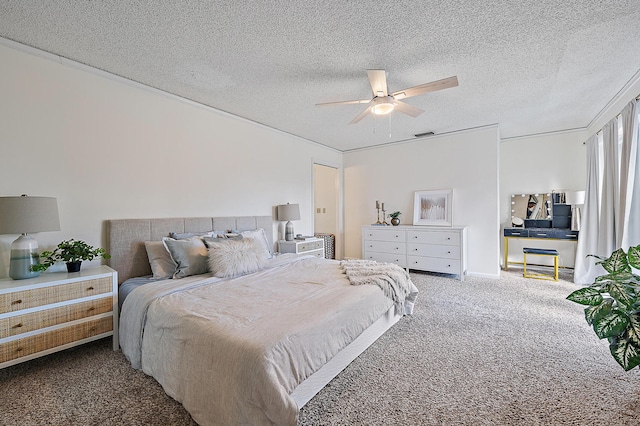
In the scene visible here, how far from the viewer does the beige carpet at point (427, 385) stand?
63.3 inches

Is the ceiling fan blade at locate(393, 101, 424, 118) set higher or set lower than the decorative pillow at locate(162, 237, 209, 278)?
higher

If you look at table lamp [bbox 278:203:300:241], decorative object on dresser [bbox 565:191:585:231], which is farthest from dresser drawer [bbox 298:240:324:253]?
decorative object on dresser [bbox 565:191:585:231]

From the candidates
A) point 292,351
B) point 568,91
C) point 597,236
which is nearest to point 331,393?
point 292,351

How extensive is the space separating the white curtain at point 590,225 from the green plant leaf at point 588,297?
9.80 ft

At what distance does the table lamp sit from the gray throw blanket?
163 centimetres

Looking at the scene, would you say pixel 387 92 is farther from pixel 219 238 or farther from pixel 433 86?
pixel 219 238

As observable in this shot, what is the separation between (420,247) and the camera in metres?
4.86

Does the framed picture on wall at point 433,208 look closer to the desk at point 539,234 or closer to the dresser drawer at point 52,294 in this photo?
the desk at point 539,234

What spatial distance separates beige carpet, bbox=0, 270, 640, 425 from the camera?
1.61 m

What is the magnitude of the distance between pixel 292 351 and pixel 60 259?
2.39 meters

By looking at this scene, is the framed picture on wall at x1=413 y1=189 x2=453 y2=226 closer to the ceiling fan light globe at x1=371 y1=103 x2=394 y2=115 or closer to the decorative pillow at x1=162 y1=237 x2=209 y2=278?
the ceiling fan light globe at x1=371 y1=103 x2=394 y2=115

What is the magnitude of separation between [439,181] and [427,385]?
158 inches

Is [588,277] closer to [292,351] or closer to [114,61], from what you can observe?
[292,351]

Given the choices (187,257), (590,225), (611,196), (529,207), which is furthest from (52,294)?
(529,207)
